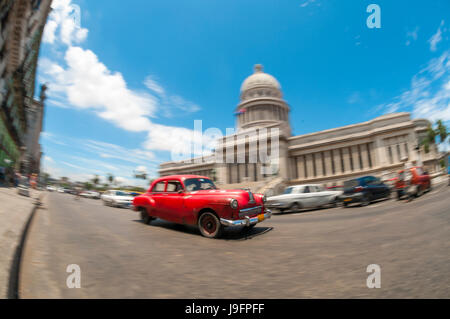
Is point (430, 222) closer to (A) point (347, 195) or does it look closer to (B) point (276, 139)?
(A) point (347, 195)

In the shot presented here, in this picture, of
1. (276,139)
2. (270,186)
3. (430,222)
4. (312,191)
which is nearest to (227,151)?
(276,139)

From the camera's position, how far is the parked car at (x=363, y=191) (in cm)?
1075

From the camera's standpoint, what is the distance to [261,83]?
211 feet

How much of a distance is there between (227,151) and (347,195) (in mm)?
40860

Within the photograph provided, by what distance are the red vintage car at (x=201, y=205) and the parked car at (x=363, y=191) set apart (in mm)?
7163

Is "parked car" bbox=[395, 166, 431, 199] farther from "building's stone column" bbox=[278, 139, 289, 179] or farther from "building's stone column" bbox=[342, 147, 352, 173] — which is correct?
"building's stone column" bbox=[342, 147, 352, 173]

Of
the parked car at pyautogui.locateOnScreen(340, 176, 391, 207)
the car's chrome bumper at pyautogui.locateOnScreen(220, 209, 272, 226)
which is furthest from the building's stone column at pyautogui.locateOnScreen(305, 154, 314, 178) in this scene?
the car's chrome bumper at pyautogui.locateOnScreen(220, 209, 272, 226)

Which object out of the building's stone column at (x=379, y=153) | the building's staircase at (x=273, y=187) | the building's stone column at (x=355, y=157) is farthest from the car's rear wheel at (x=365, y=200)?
the building's stone column at (x=355, y=157)

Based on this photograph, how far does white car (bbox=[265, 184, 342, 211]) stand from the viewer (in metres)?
11.6
